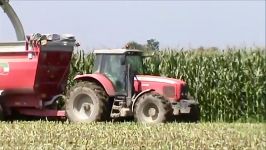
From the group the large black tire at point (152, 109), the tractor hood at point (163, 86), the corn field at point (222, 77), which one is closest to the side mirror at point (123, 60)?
the tractor hood at point (163, 86)

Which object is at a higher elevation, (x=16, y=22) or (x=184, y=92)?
(x=16, y=22)

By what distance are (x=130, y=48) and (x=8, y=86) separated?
2.54 m

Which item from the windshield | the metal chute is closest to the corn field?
the metal chute

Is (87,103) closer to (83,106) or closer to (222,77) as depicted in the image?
(83,106)

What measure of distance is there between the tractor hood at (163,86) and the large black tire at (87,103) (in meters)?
0.72

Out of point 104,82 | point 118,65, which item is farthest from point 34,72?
point 118,65

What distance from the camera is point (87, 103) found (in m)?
11.2

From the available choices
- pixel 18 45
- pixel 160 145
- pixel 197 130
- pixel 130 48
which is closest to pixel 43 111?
pixel 18 45

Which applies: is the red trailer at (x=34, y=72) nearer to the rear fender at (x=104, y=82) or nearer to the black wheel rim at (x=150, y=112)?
the rear fender at (x=104, y=82)

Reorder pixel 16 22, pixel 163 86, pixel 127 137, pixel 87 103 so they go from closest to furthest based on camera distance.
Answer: pixel 127 137, pixel 163 86, pixel 87 103, pixel 16 22

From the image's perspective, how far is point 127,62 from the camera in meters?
11.0

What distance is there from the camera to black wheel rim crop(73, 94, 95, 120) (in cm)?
1117

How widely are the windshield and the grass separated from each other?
206cm

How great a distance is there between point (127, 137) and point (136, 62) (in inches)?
140
